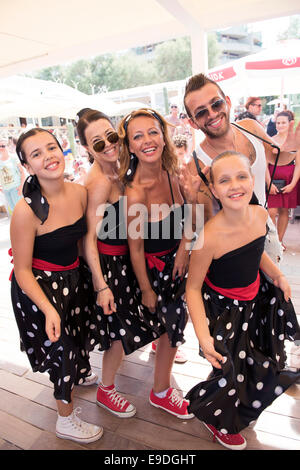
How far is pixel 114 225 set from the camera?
176 centimetres

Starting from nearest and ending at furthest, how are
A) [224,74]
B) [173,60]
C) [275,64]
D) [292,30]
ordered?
1. [275,64]
2. [224,74]
3. [292,30]
4. [173,60]

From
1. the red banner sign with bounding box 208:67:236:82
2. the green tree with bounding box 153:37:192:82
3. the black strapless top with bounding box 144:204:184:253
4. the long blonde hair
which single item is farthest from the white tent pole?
the green tree with bounding box 153:37:192:82

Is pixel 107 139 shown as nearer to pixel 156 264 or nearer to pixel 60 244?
pixel 60 244

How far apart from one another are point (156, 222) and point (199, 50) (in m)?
3.54

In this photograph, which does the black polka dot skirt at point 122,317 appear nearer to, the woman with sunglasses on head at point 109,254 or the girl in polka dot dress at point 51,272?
the woman with sunglasses on head at point 109,254

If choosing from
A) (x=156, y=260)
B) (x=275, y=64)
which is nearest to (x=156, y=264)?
(x=156, y=260)

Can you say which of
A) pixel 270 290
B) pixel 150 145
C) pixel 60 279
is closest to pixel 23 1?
pixel 150 145

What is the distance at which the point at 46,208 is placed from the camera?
1.54 m

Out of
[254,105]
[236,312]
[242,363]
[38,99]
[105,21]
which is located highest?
[38,99]

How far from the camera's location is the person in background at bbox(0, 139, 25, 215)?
596 centimetres

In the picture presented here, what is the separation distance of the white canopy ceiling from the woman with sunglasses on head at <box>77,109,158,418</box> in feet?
6.16

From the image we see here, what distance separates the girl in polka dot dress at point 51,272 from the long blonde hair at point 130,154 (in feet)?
0.86

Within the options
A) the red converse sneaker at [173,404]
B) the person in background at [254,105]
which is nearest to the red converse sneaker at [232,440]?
the red converse sneaker at [173,404]
